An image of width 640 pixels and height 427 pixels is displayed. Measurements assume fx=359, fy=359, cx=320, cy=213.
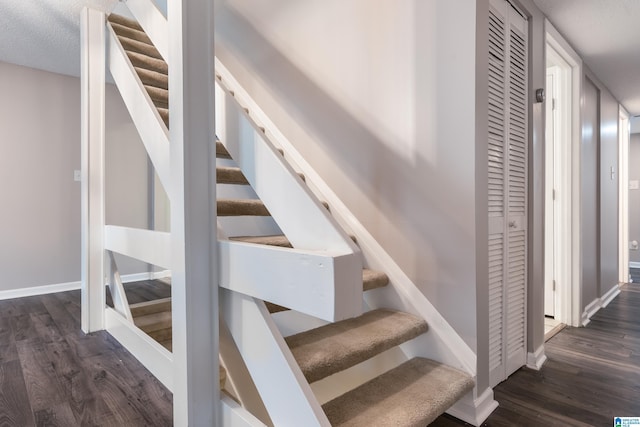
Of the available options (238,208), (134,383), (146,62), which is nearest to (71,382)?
(134,383)

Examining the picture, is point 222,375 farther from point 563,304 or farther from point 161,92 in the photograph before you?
point 563,304

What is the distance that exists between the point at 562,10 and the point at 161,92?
2478mm

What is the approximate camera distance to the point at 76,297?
3.48 m

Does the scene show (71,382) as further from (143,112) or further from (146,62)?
(146,62)

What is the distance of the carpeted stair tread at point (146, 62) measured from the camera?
242 cm

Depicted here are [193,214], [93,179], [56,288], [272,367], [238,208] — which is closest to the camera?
[272,367]

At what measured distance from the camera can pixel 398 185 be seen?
1.79 meters

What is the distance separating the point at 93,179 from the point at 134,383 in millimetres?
1421

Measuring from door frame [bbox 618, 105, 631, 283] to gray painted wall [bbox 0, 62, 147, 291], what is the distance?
598 cm

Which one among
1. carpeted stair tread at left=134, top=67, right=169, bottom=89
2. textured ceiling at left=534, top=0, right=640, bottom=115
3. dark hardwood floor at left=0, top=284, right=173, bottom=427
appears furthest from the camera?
carpeted stair tread at left=134, top=67, right=169, bottom=89

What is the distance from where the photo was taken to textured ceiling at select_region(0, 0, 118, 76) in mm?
2551

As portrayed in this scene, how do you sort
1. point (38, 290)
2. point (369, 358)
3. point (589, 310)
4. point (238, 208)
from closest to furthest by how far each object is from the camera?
1. point (369, 358)
2. point (238, 208)
3. point (589, 310)
4. point (38, 290)

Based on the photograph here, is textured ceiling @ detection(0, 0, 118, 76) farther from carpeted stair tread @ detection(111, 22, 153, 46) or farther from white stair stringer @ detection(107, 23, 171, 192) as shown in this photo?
white stair stringer @ detection(107, 23, 171, 192)

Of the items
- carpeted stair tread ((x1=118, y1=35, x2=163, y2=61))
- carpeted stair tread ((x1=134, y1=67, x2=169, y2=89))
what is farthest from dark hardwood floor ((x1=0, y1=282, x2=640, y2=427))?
carpeted stair tread ((x1=118, y1=35, x2=163, y2=61))
